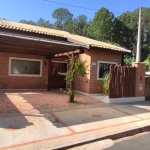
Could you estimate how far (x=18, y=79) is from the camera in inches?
522

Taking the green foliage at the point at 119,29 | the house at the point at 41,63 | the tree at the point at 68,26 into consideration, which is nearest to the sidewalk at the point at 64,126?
the house at the point at 41,63

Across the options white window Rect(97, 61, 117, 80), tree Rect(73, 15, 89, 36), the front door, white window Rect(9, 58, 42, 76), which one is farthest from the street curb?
tree Rect(73, 15, 89, 36)

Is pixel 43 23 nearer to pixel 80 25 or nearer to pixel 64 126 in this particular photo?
pixel 80 25

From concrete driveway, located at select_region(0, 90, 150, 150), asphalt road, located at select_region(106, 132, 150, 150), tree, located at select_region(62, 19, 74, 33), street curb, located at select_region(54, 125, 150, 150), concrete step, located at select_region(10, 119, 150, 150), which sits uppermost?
tree, located at select_region(62, 19, 74, 33)

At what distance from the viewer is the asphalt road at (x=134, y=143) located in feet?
16.1

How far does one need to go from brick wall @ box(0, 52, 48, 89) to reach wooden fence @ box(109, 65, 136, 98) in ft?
18.8

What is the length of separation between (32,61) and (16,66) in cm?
118

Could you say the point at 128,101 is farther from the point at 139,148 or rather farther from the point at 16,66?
the point at 16,66

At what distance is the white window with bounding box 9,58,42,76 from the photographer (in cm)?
1311

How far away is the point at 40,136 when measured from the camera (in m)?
5.20

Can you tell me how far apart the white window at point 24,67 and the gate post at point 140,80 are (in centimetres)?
672

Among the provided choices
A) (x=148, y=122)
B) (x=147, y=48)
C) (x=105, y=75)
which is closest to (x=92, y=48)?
(x=105, y=75)

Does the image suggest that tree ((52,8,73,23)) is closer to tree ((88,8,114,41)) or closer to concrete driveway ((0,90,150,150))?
tree ((88,8,114,41))

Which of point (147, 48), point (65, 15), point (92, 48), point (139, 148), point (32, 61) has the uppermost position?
point (65, 15)
